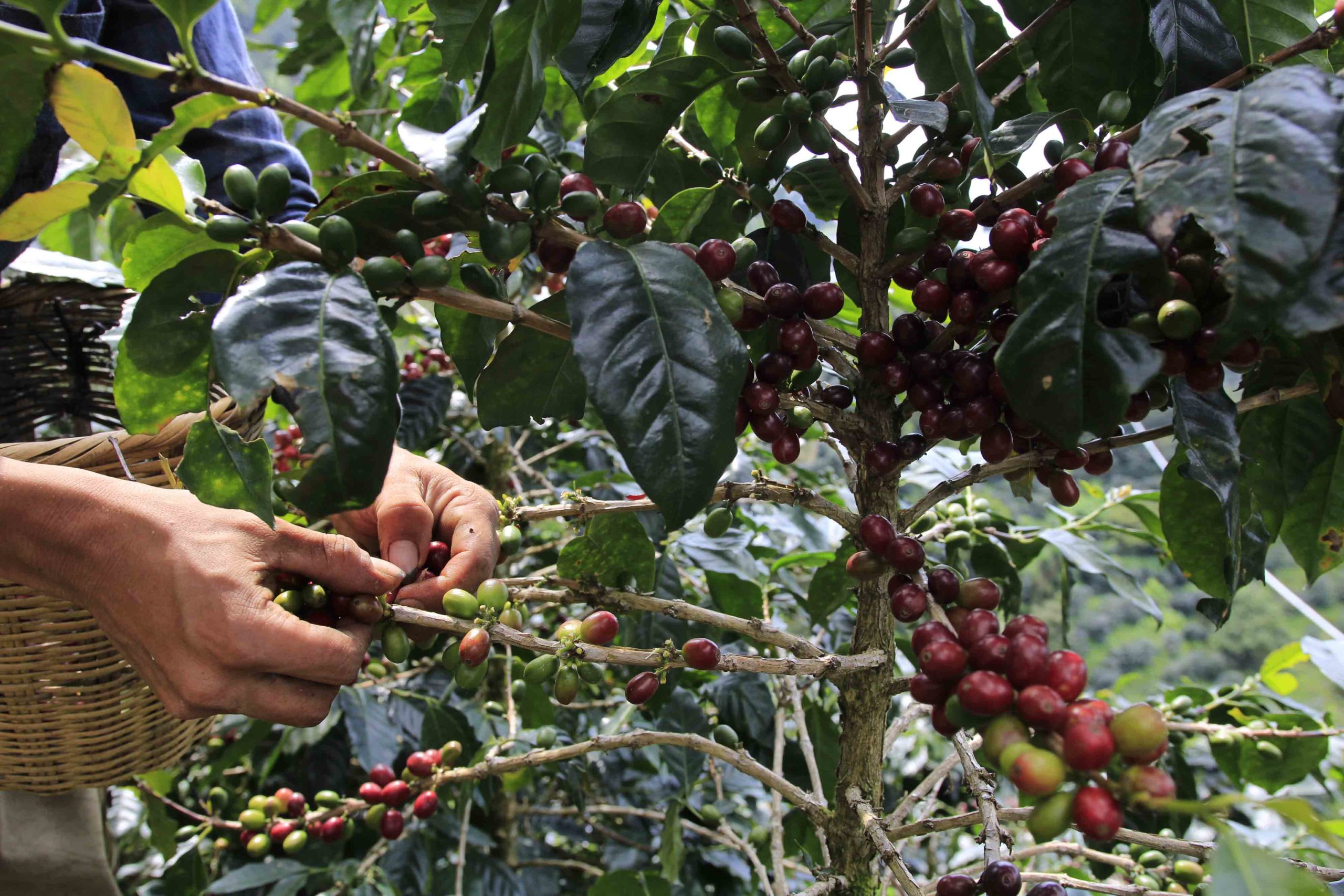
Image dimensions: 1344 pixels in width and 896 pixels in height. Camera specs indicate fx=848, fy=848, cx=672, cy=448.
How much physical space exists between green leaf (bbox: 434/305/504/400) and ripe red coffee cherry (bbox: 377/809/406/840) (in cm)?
80

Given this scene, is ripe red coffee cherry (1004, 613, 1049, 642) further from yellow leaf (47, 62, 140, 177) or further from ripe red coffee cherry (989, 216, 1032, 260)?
yellow leaf (47, 62, 140, 177)

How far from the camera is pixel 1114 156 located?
24.8 inches

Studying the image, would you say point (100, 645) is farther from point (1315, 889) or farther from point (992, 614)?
point (1315, 889)

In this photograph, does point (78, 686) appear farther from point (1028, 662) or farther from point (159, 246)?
point (1028, 662)

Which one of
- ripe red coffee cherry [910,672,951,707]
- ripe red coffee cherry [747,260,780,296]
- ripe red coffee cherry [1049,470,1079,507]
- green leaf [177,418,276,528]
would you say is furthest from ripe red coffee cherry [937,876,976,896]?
green leaf [177,418,276,528]

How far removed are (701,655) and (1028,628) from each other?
1.06 ft

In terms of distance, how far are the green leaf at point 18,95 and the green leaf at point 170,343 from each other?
0.13 metres

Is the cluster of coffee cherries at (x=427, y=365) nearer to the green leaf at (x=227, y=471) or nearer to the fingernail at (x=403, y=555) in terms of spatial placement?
the fingernail at (x=403, y=555)

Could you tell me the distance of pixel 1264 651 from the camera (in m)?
7.70

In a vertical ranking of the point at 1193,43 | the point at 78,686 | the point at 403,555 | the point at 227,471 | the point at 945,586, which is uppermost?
the point at 1193,43

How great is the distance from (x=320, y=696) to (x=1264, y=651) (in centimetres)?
906

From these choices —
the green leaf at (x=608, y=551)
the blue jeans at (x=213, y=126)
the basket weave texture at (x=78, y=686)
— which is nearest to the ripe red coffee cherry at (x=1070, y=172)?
the green leaf at (x=608, y=551)

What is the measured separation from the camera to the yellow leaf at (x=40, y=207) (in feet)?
2.10

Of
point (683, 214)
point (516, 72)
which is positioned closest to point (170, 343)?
point (516, 72)
